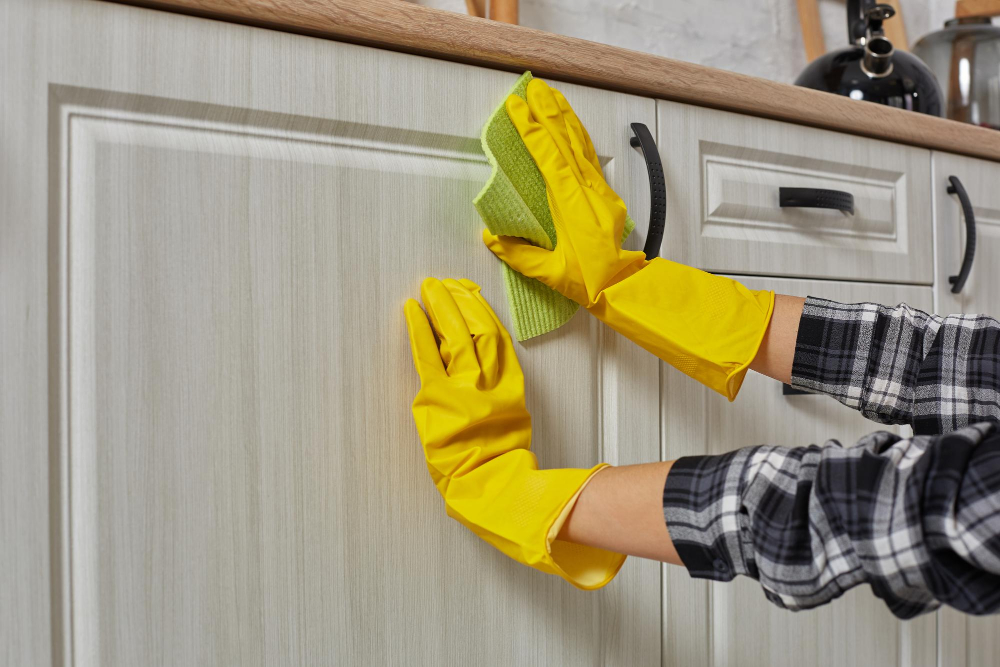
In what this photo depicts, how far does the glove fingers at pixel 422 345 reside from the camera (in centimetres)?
60

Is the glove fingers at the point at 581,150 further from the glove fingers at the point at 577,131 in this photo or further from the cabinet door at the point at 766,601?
the cabinet door at the point at 766,601

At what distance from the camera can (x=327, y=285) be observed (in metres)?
0.60

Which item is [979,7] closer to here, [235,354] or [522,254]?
[522,254]

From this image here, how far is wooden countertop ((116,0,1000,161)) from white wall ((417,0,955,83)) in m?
0.47

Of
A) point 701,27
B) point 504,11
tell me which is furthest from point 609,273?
point 701,27

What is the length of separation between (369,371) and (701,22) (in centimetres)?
106

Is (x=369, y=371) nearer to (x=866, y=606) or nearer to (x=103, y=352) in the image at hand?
(x=103, y=352)

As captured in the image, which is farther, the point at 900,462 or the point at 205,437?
the point at 205,437

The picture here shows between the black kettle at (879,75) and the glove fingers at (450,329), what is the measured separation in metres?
0.69

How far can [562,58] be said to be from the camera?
0.68 metres

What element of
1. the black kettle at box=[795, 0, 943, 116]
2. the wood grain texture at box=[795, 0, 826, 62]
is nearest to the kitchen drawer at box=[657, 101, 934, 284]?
the black kettle at box=[795, 0, 943, 116]

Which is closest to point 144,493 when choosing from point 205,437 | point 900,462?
point 205,437

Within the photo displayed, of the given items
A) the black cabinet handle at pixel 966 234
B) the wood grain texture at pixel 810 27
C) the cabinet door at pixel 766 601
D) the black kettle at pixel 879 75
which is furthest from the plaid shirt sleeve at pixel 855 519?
the wood grain texture at pixel 810 27

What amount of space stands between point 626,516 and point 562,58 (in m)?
0.41
